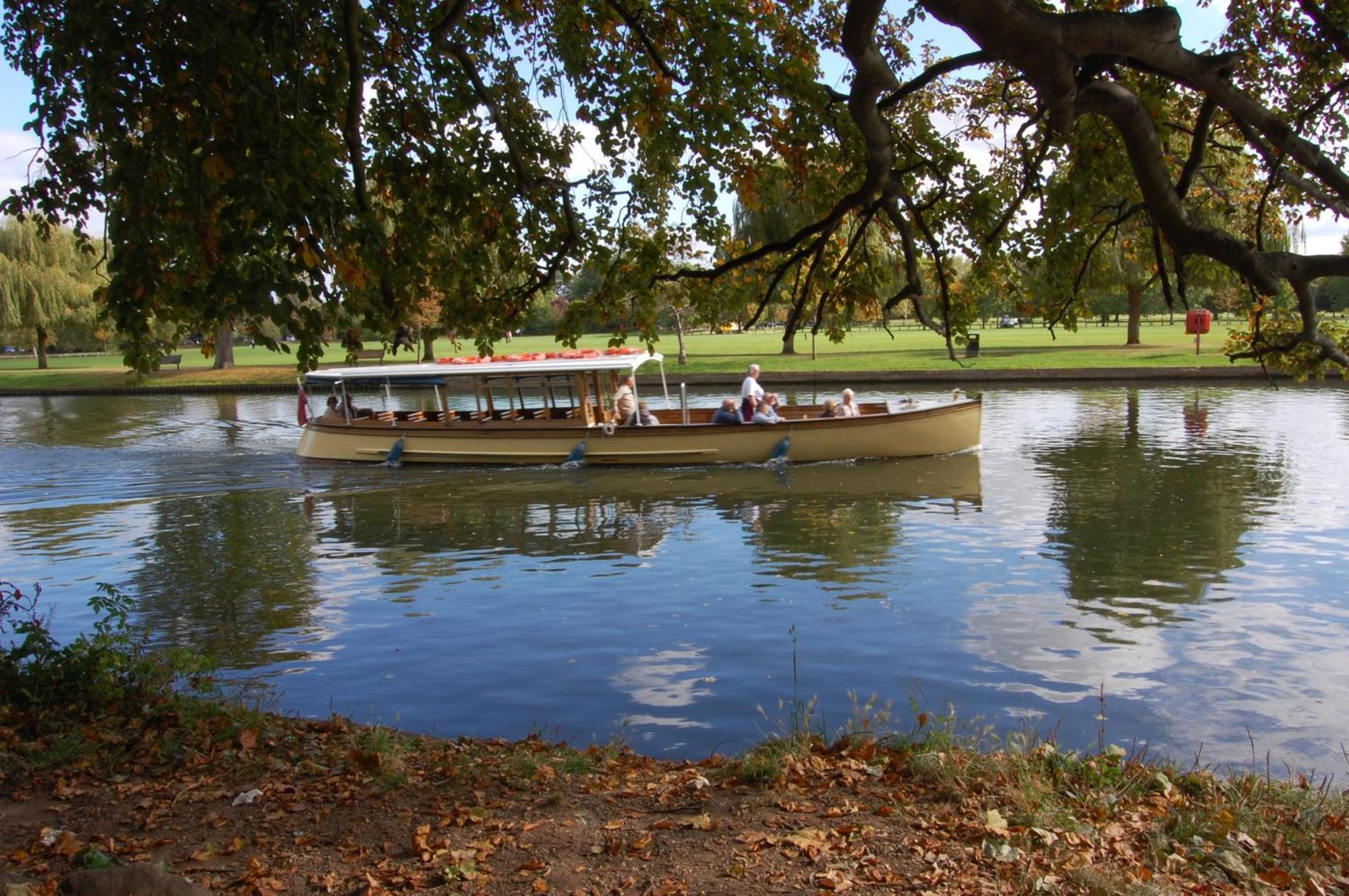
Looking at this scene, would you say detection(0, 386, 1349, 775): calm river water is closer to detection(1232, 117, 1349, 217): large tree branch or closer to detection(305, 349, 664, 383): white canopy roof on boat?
detection(305, 349, 664, 383): white canopy roof on boat

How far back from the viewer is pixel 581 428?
2728 centimetres

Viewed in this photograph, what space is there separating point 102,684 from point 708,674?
17.3ft

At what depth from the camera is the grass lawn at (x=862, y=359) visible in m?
48.6

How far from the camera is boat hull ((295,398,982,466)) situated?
2644 centimetres

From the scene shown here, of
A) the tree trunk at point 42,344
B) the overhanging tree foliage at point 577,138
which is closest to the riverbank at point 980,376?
the tree trunk at point 42,344

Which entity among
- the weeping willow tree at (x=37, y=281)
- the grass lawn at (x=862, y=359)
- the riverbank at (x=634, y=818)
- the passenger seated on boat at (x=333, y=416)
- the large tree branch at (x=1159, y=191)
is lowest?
the riverbank at (x=634, y=818)

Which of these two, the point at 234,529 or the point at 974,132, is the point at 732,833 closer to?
the point at 974,132

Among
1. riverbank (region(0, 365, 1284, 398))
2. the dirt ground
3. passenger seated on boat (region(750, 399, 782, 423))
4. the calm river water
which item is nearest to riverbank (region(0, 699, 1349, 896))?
the dirt ground

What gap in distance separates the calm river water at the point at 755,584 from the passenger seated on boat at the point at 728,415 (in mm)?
1478

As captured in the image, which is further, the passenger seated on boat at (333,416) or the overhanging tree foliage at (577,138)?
the passenger seated on boat at (333,416)

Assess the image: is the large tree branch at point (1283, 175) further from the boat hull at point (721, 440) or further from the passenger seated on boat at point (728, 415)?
the passenger seated on boat at point (728, 415)

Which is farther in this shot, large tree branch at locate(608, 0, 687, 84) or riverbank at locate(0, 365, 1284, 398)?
riverbank at locate(0, 365, 1284, 398)

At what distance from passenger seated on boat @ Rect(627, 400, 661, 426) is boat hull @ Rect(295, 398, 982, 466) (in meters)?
0.43

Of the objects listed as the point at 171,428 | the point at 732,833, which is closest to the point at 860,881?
the point at 732,833
